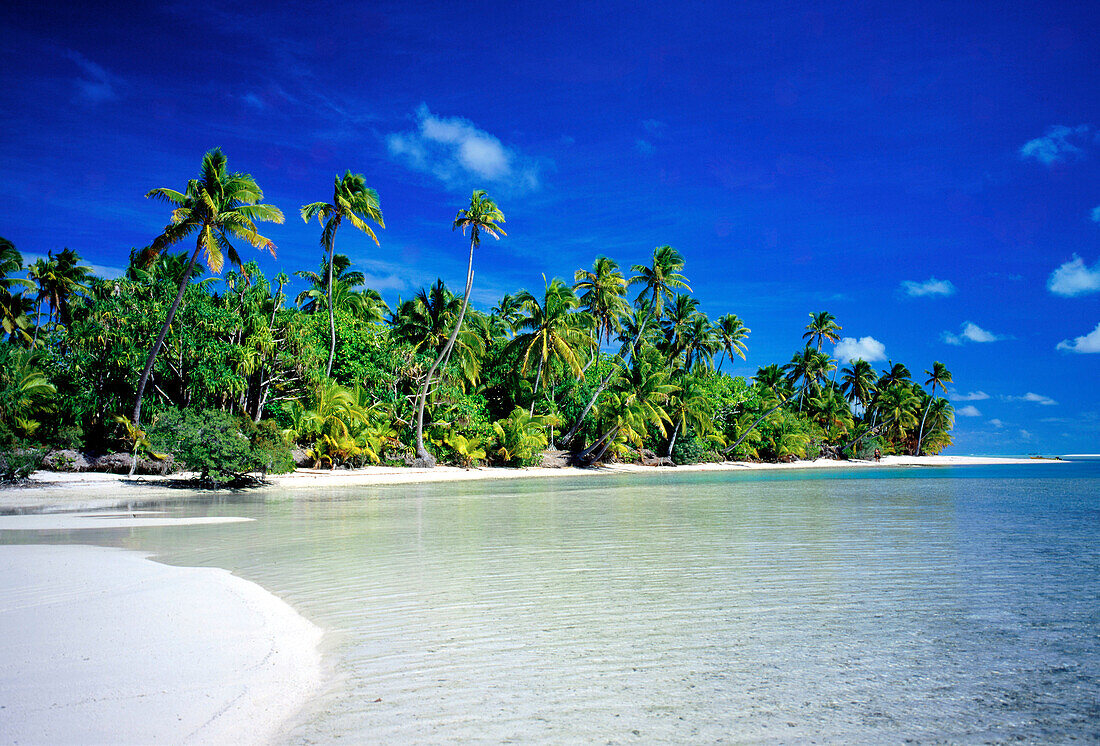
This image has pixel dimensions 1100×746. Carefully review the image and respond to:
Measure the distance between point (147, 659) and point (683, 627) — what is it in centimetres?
382

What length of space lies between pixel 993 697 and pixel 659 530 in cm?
708

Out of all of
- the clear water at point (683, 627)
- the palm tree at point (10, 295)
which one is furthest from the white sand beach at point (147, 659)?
the palm tree at point (10, 295)

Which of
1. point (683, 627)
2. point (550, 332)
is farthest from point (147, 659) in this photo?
point (550, 332)

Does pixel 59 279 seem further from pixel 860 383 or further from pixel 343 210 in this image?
pixel 860 383

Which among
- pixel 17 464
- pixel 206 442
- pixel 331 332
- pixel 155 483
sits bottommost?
pixel 155 483

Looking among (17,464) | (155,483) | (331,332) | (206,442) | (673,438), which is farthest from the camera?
(673,438)

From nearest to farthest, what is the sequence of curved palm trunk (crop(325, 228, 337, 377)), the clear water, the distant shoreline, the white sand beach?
the white sand beach
the clear water
the distant shoreline
curved palm trunk (crop(325, 228, 337, 377))

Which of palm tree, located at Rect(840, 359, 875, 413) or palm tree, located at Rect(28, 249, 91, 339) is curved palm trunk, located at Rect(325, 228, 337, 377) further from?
palm tree, located at Rect(840, 359, 875, 413)

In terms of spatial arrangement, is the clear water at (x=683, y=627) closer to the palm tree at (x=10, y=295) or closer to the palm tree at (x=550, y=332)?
the palm tree at (x=550, y=332)

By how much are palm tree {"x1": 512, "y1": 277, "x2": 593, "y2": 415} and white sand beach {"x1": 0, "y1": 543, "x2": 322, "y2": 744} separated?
28.5 m

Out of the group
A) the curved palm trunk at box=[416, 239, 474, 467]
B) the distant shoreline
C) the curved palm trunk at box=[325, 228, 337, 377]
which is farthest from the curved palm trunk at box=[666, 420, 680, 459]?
the curved palm trunk at box=[325, 228, 337, 377]

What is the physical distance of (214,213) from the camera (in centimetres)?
2066

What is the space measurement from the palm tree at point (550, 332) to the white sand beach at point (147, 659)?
2845 centimetres

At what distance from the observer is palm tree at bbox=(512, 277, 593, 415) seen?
34.4 meters
